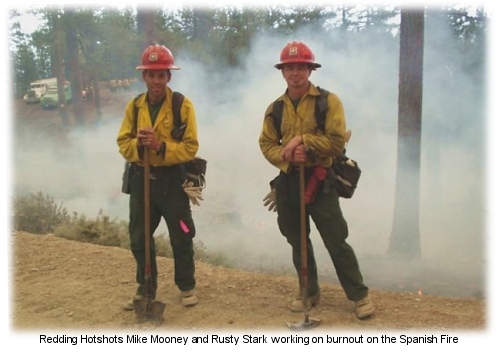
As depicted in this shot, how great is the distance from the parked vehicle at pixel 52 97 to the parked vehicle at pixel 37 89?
0.14 m

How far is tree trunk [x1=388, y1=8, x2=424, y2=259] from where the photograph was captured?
7.93m

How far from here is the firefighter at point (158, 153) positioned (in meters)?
4.00

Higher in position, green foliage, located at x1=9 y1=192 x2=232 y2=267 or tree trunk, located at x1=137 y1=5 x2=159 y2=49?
tree trunk, located at x1=137 y1=5 x2=159 y2=49

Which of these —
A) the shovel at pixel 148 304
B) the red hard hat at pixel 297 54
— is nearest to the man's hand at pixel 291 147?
the red hard hat at pixel 297 54

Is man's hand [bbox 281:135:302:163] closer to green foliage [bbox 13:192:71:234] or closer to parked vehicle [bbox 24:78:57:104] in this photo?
green foliage [bbox 13:192:71:234]

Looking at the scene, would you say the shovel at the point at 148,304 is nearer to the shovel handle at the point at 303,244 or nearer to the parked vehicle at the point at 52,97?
the shovel handle at the point at 303,244

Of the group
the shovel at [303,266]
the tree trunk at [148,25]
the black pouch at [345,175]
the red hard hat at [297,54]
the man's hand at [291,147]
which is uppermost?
the tree trunk at [148,25]

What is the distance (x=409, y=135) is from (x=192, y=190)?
16.9ft

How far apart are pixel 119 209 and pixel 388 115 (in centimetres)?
756

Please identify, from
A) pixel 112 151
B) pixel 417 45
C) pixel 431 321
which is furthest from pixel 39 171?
pixel 431 321

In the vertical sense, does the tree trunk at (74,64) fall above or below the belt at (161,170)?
above

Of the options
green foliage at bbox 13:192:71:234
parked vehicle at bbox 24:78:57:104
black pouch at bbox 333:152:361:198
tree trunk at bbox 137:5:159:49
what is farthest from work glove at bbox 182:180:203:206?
parked vehicle at bbox 24:78:57:104

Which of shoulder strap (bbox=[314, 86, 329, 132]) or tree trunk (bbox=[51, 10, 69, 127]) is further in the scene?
tree trunk (bbox=[51, 10, 69, 127])

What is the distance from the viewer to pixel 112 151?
16266mm
